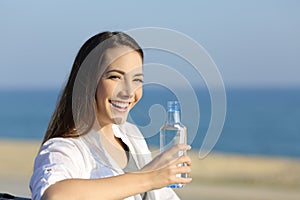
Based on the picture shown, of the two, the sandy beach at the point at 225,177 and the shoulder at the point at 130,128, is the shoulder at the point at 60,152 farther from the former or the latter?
the sandy beach at the point at 225,177

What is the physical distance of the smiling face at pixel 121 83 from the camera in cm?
284

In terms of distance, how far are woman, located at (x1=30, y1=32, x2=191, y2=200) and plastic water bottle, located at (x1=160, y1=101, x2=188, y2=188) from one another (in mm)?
108

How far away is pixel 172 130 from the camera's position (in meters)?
Result: 2.77

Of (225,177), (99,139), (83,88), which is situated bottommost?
(99,139)

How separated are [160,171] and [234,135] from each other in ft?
201

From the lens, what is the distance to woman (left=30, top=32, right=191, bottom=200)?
2582 millimetres

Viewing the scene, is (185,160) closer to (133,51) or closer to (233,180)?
(133,51)

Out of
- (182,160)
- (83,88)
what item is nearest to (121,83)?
(83,88)

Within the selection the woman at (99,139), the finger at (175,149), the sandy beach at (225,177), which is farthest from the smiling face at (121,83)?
the sandy beach at (225,177)

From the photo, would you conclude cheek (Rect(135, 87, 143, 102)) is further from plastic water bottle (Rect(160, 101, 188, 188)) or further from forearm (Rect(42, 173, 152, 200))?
forearm (Rect(42, 173, 152, 200))

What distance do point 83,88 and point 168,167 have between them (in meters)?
0.50

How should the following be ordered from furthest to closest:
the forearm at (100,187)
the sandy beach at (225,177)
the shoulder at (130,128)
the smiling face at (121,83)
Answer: the sandy beach at (225,177)
the shoulder at (130,128)
the smiling face at (121,83)
the forearm at (100,187)

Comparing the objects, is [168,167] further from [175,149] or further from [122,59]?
[122,59]

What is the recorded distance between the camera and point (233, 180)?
16.8 metres
